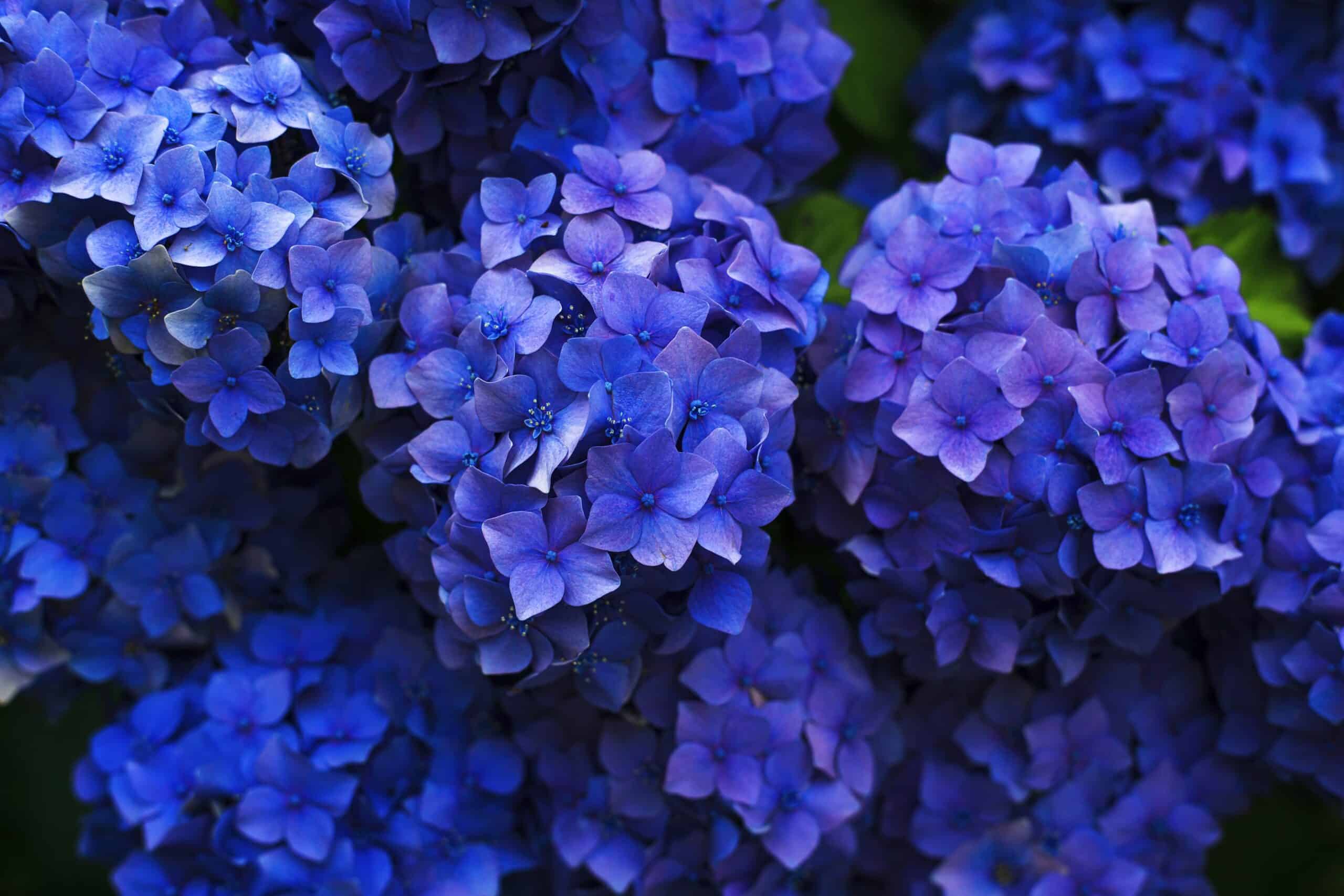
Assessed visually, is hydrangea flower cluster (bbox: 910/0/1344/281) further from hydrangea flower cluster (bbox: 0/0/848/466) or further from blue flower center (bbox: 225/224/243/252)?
blue flower center (bbox: 225/224/243/252)

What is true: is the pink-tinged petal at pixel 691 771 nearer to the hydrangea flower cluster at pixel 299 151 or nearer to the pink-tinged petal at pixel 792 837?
the pink-tinged petal at pixel 792 837

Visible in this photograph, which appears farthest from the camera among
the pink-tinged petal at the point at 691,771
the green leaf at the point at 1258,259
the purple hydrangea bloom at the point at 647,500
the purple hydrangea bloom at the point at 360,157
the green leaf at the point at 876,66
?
the green leaf at the point at 876,66

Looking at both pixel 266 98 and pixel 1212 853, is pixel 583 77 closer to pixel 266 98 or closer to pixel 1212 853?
pixel 266 98

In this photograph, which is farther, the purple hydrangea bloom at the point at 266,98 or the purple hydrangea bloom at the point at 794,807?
the purple hydrangea bloom at the point at 794,807

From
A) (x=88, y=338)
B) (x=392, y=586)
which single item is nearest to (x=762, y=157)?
(x=392, y=586)

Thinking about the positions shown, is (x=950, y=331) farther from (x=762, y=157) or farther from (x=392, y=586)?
(x=392, y=586)

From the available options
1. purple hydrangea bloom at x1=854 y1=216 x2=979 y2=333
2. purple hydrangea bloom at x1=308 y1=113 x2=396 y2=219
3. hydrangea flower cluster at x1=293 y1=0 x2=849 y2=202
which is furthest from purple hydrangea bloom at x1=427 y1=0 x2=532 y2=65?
purple hydrangea bloom at x1=854 y1=216 x2=979 y2=333

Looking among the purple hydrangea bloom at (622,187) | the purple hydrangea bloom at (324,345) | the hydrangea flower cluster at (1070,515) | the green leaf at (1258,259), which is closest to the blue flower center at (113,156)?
the purple hydrangea bloom at (324,345)
